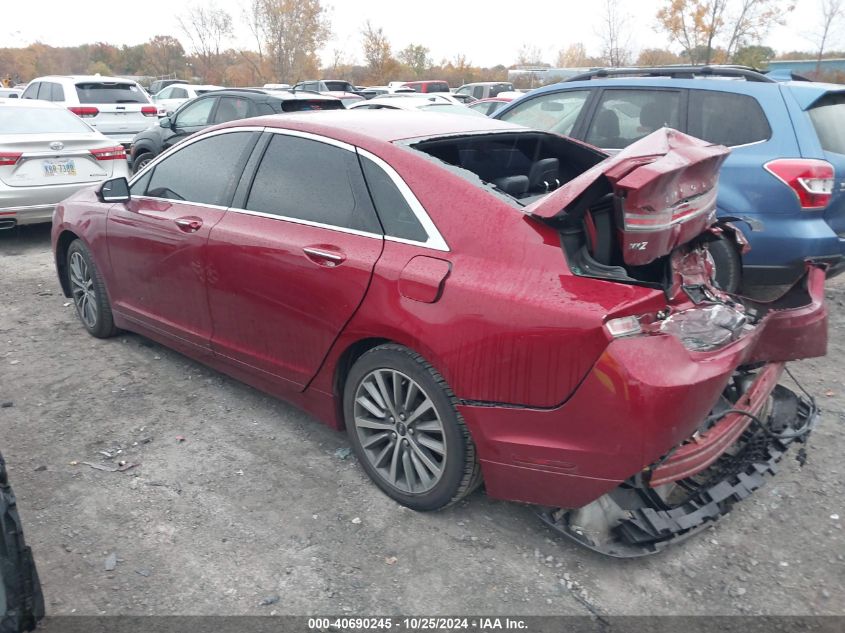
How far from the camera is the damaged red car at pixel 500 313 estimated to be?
2512 mm

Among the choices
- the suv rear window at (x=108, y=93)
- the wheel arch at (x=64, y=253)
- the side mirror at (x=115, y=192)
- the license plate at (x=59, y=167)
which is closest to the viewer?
the side mirror at (x=115, y=192)

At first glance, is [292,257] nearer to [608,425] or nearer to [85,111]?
[608,425]

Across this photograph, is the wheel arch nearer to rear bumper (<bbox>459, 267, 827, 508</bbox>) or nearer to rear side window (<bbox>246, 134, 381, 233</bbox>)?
rear side window (<bbox>246, 134, 381, 233</bbox>)

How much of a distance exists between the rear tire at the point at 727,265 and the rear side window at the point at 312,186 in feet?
8.98

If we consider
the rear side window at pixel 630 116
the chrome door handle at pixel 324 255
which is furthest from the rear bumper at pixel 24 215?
the rear side window at pixel 630 116

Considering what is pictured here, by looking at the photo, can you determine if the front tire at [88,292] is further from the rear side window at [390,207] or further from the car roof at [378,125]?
the rear side window at [390,207]

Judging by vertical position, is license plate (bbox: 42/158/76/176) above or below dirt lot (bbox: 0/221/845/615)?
above

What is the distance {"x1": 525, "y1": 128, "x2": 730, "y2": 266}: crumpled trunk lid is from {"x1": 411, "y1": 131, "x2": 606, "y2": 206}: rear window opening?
713mm

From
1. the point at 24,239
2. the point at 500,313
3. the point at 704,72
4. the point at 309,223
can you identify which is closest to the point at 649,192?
the point at 500,313

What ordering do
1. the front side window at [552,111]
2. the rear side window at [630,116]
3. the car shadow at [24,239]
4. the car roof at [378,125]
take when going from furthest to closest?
the car shadow at [24,239] < the front side window at [552,111] < the rear side window at [630,116] < the car roof at [378,125]

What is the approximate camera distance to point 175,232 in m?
4.02

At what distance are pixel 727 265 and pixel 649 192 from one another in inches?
106

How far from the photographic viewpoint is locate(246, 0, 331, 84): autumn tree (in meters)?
40.6

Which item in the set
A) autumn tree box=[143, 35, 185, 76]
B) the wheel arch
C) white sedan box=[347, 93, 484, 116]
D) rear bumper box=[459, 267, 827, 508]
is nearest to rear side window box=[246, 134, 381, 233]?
rear bumper box=[459, 267, 827, 508]
